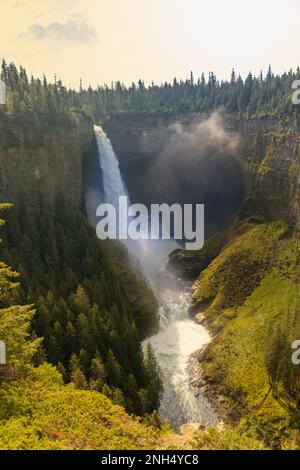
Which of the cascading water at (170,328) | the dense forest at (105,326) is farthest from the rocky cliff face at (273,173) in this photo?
the cascading water at (170,328)

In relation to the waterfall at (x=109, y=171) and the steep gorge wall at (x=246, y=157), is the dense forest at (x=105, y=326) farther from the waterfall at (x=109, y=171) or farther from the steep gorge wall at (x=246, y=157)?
the waterfall at (x=109, y=171)

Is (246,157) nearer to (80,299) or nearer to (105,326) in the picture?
(80,299)

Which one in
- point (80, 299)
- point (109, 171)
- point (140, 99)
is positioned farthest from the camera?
point (140, 99)

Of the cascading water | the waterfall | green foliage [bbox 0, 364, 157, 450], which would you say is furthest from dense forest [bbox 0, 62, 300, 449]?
the waterfall

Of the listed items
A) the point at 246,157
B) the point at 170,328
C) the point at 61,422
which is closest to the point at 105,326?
the point at 170,328

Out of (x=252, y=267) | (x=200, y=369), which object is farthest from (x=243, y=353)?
(x=252, y=267)

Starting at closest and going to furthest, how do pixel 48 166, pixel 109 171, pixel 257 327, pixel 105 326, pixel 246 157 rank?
1. pixel 105 326
2. pixel 257 327
3. pixel 48 166
4. pixel 246 157
5. pixel 109 171

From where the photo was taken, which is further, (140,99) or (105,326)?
(140,99)

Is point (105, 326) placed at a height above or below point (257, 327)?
above
